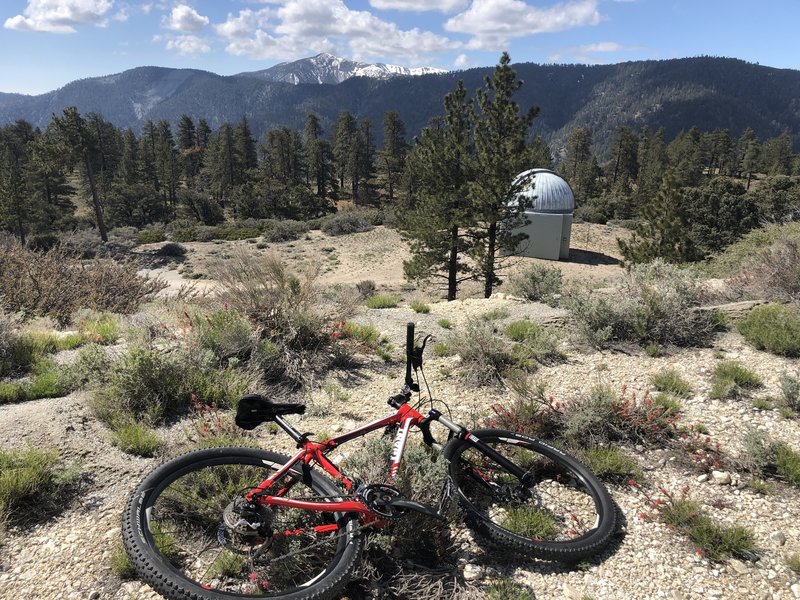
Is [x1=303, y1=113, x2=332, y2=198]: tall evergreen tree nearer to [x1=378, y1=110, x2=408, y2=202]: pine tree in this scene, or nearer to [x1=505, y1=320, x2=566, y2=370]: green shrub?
[x1=378, y1=110, x2=408, y2=202]: pine tree

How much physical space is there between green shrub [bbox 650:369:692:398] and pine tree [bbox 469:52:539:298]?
43.3 ft

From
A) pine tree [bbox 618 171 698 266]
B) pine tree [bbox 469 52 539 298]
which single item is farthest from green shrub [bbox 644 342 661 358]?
pine tree [bbox 618 171 698 266]

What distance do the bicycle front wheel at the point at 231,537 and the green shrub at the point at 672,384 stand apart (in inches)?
164

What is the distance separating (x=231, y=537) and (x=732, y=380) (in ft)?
17.4

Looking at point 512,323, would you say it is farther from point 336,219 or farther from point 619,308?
point 336,219

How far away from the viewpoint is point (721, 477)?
151 inches

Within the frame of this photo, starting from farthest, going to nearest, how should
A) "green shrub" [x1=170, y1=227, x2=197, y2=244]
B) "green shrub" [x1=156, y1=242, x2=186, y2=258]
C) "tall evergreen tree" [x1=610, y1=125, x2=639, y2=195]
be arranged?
"tall evergreen tree" [x1=610, y1=125, x2=639, y2=195], "green shrub" [x1=170, y1=227, x2=197, y2=244], "green shrub" [x1=156, y1=242, x2=186, y2=258]

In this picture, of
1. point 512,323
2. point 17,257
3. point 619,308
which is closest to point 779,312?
point 619,308

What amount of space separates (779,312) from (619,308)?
6.93 ft

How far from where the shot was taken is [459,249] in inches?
768

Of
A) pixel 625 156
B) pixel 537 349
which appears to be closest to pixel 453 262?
pixel 537 349

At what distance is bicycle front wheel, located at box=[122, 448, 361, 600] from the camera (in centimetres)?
247

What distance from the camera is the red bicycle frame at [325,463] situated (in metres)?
2.69

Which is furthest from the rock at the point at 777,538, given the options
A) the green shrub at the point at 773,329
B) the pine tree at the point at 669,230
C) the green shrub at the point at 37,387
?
the pine tree at the point at 669,230
